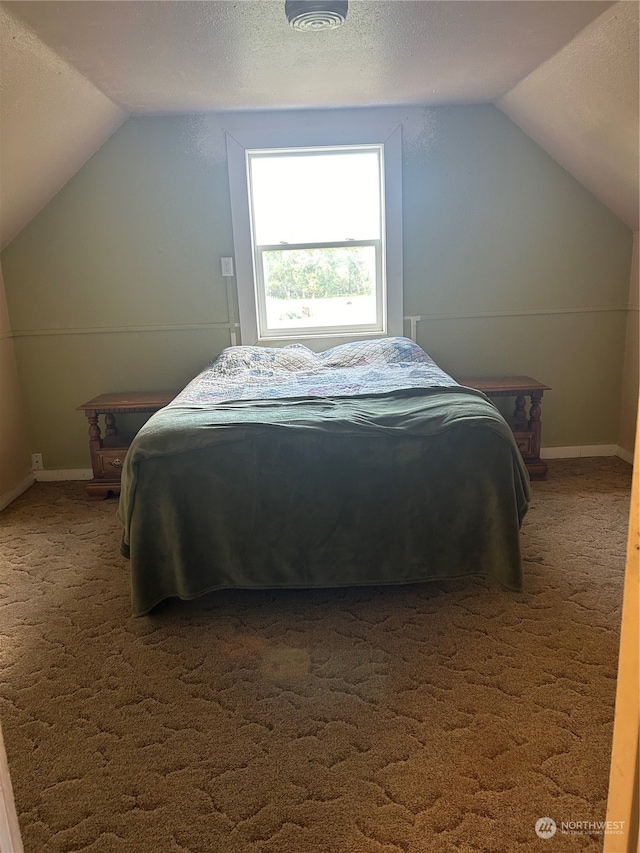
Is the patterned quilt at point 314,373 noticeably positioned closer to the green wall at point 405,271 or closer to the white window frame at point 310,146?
the white window frame at point 310,146

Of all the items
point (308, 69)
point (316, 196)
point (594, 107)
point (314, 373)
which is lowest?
point (314, 373)

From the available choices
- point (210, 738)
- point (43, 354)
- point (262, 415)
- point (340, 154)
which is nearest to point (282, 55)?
point (340, 154)

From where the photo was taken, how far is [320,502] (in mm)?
2311

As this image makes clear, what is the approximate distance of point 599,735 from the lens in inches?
66.9

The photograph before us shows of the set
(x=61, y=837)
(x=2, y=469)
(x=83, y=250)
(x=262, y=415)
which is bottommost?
(x=61, y=837)

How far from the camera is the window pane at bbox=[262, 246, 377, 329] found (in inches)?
155

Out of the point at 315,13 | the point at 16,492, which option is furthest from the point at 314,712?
the point at 16,492

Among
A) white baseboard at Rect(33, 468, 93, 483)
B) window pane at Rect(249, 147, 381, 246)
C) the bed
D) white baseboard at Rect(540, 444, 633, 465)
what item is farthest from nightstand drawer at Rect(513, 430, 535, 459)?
white baseboard at Rect(33, 468, 93, 483)

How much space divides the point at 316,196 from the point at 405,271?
2.38 ft

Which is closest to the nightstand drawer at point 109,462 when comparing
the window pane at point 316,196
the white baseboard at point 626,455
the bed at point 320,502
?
the bed at point 320,502

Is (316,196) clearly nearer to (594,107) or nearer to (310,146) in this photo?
(310,146)

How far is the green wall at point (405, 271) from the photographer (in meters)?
3.71

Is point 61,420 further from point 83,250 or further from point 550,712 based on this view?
point 550,712

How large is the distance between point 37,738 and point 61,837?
388 mm
